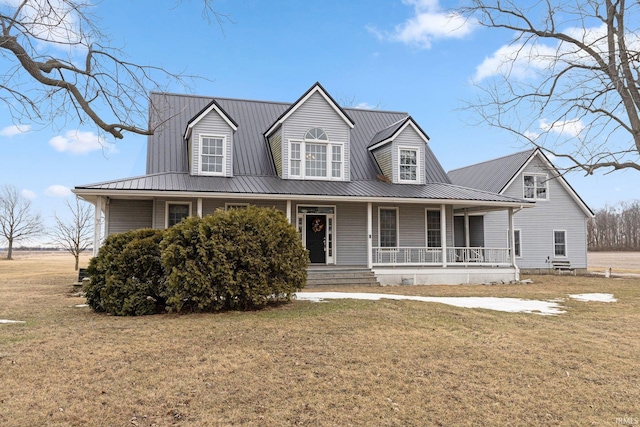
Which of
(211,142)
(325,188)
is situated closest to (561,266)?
(325,188)

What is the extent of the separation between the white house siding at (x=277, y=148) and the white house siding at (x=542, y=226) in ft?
39.4

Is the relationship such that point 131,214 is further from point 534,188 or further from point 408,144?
point 534,188

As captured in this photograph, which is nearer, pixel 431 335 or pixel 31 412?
pixel 31 412

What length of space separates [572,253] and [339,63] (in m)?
16.4

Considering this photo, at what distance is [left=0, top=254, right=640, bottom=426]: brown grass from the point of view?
15.1ft

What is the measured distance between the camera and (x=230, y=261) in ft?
31.4

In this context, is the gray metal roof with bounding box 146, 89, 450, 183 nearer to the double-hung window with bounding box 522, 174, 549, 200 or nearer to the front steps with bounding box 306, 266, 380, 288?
the front steps with bounding box 306, 266, 380, 288

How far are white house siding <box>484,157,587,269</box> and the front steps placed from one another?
10.0 metres

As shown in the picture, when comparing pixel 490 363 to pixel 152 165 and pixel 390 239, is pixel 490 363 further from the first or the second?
pixel 152 165

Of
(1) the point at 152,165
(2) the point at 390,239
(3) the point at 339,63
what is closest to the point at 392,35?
(3) the point at 339,63

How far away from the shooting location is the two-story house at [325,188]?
1697 centimetres

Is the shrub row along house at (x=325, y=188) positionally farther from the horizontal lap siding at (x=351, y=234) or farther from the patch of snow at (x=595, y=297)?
the patch of snow at (x=595, y=297)

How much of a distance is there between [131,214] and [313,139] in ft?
25.1

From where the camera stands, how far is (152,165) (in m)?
18.0
